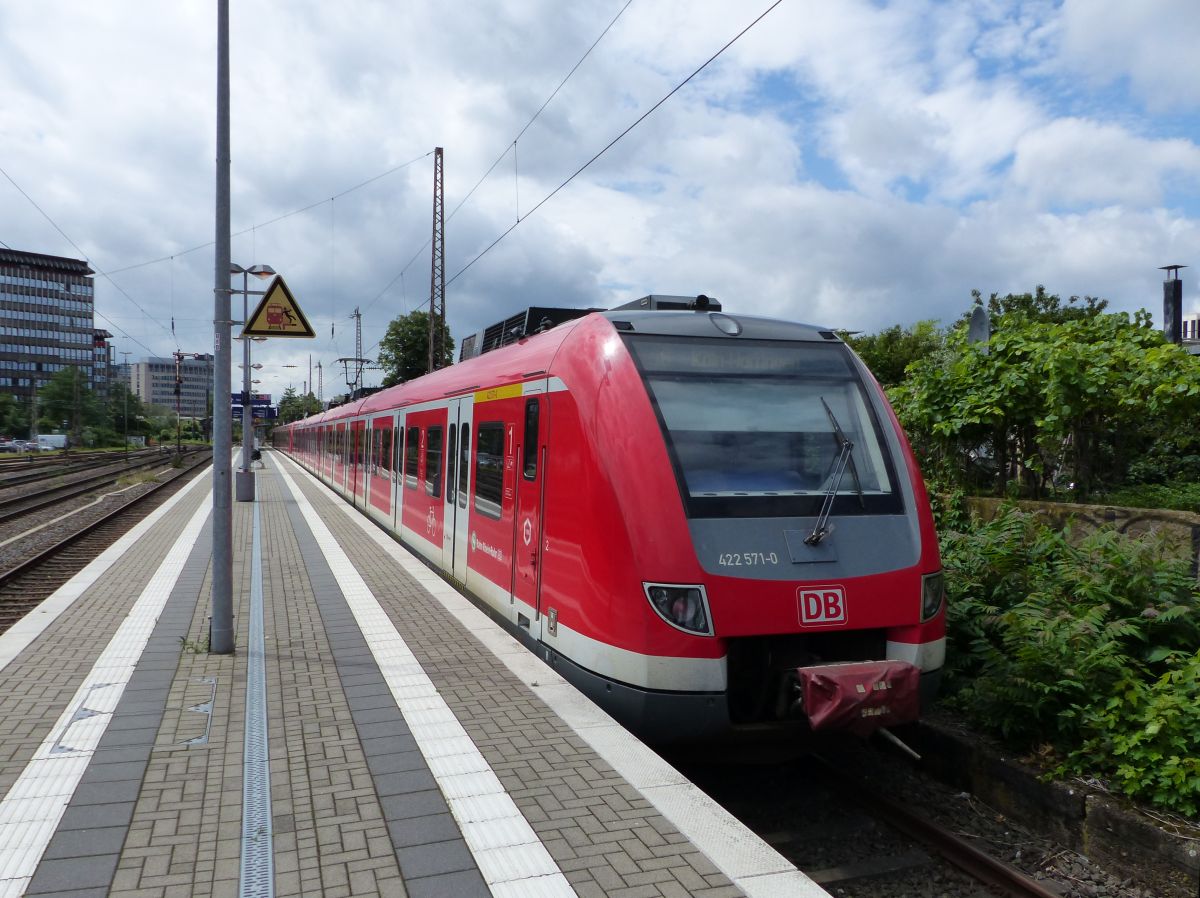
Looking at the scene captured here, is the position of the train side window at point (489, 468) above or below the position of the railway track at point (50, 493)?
above

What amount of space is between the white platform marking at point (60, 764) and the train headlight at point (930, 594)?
14.4ft

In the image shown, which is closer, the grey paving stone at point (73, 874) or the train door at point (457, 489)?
the grey paving stone at point (73, 874)

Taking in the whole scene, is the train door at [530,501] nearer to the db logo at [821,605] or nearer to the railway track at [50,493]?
the db logo at [821,605]

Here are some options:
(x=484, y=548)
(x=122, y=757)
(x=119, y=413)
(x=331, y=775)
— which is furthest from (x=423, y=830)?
(x=119, y=413)

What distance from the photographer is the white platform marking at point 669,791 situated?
3430mm

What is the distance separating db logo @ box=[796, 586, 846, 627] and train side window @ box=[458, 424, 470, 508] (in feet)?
15.4

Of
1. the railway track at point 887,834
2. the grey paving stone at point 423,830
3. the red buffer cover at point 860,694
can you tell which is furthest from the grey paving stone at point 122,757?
the red buffer cover at point 860,694

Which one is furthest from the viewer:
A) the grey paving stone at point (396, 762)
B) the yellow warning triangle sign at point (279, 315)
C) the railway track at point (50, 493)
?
the railway track at point (50, 493)

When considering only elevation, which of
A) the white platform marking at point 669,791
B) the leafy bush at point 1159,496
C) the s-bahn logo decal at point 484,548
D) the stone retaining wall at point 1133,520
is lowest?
the white platform marking at point 669,791

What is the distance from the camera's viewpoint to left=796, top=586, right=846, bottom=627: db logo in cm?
489

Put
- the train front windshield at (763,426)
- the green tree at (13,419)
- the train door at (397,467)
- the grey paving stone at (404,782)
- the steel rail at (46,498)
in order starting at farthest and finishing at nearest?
the green tree at (13,419) → the steel rail at (46,498) → the train door at (397,467) → the train front windshield at (763,426) → the grey paving stone at (404,782)

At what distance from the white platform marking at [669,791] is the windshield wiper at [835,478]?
151cm

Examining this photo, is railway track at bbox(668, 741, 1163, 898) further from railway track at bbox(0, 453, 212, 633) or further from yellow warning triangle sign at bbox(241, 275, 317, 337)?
railway track at bbox(0, 453, 212, 633)

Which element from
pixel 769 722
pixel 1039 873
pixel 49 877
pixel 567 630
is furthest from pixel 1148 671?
pixel 49 877
